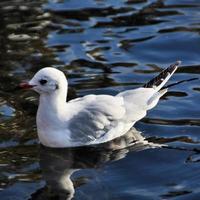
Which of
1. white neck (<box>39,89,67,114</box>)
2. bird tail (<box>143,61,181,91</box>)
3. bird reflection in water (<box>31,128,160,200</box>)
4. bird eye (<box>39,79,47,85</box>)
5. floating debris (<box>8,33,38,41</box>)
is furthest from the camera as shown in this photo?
floating debris (<box>8,33,38,41</box>)

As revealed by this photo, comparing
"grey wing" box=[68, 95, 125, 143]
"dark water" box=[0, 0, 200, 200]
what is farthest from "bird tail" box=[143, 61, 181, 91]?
"grey wing" box=[68, 95, 125, 143]

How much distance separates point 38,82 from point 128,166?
1.20 metres

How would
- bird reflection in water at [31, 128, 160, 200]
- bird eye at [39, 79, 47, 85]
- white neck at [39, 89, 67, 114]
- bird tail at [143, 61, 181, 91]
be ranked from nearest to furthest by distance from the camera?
bird reflection in water at [31, 128, 160, 200] < bird eye at [39, 79, 47, 85] < white neck at [39, 89, 67, 114] < bird tail at [143, 61, 181, 91]

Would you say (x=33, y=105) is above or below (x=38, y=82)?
below

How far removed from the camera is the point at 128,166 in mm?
7859

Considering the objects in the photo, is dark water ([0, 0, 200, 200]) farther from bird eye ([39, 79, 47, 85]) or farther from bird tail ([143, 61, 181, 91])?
bird eye ([39, 79, 47, 85])

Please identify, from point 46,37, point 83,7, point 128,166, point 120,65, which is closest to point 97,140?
point 128,166

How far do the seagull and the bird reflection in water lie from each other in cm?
7

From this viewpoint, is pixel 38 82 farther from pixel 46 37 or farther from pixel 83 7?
pixel 83 7

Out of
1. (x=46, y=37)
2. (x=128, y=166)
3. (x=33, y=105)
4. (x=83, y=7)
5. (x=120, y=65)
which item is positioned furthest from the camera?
(x=83, y=7)

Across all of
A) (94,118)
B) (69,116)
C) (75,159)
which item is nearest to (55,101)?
(69,116)

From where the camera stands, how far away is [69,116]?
818 centimetres

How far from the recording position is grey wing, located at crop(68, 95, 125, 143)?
8.17 metres

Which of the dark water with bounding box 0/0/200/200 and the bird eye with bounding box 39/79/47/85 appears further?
the bird eye with bounding box 39/79/47/85
